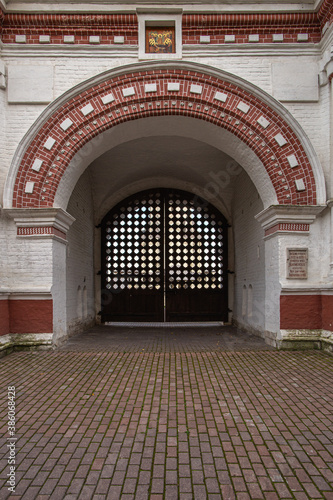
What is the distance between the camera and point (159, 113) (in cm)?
670

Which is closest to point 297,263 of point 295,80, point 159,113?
point 295,80

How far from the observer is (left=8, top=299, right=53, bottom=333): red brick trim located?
6.32 m

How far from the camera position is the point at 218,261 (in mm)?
10992

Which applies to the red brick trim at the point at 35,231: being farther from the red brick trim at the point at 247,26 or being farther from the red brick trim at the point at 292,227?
the red brick trim at the point at 247,26

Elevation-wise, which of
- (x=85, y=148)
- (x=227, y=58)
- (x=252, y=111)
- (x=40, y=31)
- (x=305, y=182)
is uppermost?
(x=40, y=31)

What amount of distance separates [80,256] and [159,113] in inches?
163

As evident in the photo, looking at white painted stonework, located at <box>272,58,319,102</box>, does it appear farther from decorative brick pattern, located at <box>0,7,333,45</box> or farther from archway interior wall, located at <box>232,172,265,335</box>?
archway interior wall, located at <box>232,172,265,335</box>

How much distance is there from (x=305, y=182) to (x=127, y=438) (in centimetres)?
506

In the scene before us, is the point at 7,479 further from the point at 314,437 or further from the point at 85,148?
the point at 85,148

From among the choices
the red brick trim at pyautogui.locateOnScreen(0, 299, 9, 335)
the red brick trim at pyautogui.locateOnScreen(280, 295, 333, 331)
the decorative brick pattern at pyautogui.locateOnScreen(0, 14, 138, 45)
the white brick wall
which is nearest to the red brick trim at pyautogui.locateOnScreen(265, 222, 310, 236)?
the red brick trim at pyautogui.locateOnScreen(280, 295, 333, 331)

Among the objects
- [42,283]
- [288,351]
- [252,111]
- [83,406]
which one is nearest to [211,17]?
[252,111]

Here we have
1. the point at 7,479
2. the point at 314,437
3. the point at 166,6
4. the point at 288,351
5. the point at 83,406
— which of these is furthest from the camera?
the point at 166,6

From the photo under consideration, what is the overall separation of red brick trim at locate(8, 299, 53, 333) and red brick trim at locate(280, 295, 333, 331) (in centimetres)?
390

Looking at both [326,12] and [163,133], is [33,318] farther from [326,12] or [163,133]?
[326,12]
